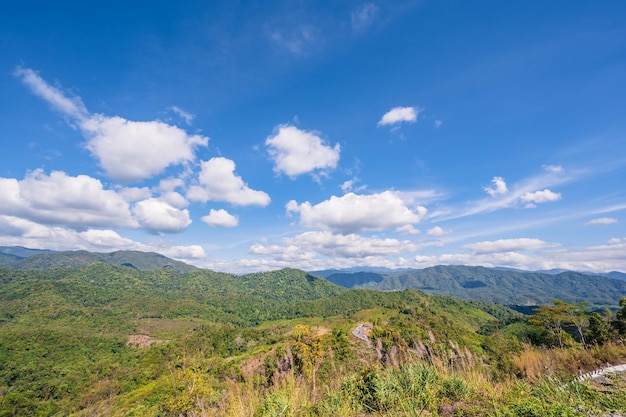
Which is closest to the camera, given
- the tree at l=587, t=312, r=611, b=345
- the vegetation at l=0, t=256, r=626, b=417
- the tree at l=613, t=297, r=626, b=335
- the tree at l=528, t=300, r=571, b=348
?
the vegetation at l=0, t=256, r=626, b=417

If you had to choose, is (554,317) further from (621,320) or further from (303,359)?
(303,359)

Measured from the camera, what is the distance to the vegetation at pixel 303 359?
482 centimetres

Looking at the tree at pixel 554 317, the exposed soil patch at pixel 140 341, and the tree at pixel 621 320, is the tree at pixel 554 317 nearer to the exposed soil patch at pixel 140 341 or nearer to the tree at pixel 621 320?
the tree at pixel 621 320

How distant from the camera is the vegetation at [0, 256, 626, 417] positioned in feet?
15.8

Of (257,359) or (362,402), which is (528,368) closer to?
(362,402)

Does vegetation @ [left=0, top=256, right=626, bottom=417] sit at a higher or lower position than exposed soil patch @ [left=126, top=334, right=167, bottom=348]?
higher

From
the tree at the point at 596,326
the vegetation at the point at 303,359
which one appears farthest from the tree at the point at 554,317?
the tree at the point at 596,326

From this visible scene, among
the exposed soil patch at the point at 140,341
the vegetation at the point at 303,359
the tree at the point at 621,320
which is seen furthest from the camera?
the exposed soil patch at the point at 140,341

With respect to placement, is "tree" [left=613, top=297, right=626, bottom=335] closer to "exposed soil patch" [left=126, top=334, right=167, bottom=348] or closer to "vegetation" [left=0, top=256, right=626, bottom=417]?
"vegetation" [left=0, top=256, right=626, bottom=417]

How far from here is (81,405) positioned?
238ft

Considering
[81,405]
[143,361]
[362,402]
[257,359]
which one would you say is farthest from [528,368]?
[143,361]

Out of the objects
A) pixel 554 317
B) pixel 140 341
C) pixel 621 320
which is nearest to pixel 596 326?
pixel 621 320

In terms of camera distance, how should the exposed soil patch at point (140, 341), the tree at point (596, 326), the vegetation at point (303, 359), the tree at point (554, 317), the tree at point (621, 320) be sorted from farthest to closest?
1. the exposed soil patch at point (140, 341)
2. the tree at point (596, 326)
3. the tree at point (554, 317)
4. the tree at point (621, 320)
5. the vegetation at point (303, 359)

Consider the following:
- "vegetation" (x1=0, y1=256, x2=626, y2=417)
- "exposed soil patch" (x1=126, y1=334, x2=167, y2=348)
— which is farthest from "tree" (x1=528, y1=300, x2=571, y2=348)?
"exposed soil patch" (x1=126, y1=334, x2=167, y2=348)
